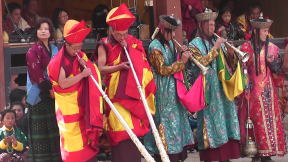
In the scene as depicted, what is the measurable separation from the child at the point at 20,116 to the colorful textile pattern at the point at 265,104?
2617 millimetres

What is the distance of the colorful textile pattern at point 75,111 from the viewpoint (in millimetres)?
7719

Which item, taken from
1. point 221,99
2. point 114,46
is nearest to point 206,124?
point 221,99

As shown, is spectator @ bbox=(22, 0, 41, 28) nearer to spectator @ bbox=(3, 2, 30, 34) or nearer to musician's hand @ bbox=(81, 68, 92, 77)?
spectator @ bbox=(3, 2, 30, 34)

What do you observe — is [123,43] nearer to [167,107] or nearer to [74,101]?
[74,101]

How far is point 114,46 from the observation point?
8.22 meters

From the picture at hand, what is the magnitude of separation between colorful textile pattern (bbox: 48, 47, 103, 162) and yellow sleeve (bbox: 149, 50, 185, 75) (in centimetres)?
110

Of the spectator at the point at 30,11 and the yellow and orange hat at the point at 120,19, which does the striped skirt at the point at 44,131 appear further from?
the spectator at the point at 30,11

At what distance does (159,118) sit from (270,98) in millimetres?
1589

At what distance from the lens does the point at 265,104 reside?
31.7 feet

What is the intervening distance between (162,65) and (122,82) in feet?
2.41

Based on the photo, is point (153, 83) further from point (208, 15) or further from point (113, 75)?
point (208, 15)

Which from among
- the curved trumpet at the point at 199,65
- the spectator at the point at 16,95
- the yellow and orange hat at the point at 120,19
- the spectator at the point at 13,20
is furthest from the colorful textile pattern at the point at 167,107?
the spectator at the point at 13,20

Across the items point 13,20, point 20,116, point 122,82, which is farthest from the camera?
point 13,20

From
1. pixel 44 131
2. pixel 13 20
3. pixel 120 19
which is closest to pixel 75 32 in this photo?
pixel 120 19
